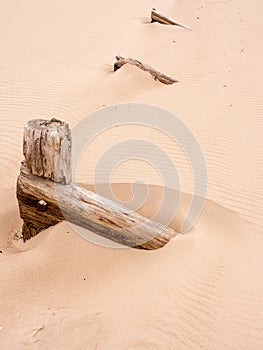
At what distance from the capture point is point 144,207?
3465 millimetres

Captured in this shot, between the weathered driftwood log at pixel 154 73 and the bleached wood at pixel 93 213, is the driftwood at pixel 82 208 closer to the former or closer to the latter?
the bleached wood at pixel 93 213

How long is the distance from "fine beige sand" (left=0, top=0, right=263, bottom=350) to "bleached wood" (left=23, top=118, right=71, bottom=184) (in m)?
0.49

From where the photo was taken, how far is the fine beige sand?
2412 mm

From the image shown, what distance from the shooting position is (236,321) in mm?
2484

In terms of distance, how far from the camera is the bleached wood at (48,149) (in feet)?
8.89

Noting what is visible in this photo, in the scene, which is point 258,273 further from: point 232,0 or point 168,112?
point 232,0

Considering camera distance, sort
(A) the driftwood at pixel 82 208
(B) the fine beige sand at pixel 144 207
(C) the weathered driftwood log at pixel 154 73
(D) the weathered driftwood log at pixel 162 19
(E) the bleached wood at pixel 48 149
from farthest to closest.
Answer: (D) the weathered driftwood log at pixel 162 19 → (C) the weathered driftwood log at pixel 154 73 → (A) the driftwood at pixel 82 208 → (E) the bleached wood at pixel 48 149 → (B) the fine beige sand at pixel 144 207

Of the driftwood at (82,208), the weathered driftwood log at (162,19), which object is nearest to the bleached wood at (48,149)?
the driftwood at (82,208)

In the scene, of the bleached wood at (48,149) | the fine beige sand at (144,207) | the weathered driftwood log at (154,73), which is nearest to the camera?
the fine beige sand at (144,207)

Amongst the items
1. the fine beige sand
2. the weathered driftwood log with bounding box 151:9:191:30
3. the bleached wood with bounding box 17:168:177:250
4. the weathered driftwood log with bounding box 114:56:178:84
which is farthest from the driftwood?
the weathered driftwood log with bounding box 151:9:191:30

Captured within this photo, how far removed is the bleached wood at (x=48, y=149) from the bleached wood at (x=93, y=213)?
0.32ft

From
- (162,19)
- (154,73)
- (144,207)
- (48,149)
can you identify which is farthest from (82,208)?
(162,19)

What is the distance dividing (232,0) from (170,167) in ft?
36.0

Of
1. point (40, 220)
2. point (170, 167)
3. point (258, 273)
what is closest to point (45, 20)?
point (170, 167)
